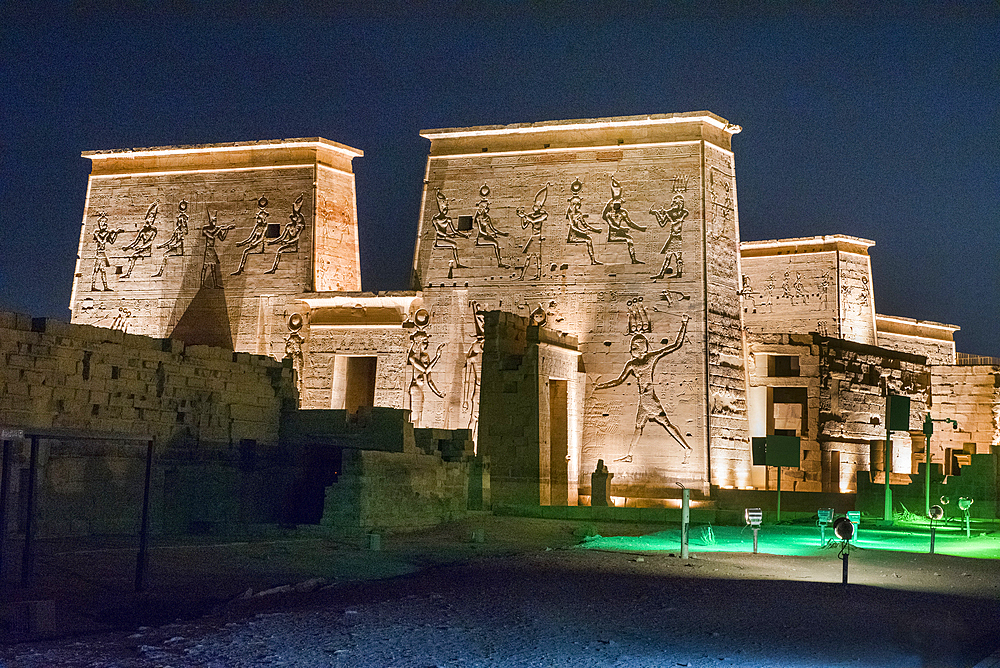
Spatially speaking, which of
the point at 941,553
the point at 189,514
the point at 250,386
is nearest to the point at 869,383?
the point at 941,553

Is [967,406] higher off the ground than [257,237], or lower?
lower

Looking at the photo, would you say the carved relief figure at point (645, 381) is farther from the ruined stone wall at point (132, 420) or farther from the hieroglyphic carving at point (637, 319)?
the ruined stone wall at point (132, 420)

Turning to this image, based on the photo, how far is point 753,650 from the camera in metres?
6.89

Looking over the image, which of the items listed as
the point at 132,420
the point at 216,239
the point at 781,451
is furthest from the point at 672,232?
the point at 132,420

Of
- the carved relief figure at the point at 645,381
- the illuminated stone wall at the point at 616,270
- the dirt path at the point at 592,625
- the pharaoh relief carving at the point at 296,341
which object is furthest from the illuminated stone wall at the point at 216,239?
the dirt path at the point at 592,625

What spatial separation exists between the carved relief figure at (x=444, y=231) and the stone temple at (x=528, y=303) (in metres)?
0.05

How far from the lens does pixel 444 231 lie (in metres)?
24.8

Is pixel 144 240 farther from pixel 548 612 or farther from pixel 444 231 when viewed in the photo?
pixel 548 612

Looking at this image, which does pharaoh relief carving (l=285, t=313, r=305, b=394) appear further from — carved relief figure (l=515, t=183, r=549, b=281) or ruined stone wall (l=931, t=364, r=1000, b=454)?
ruined stone wall (l=931, t=364, r=1000, b=454)

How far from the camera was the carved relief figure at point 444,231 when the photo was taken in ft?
80.9

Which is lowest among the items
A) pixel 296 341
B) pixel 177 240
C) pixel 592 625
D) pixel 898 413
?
pixel 592 625

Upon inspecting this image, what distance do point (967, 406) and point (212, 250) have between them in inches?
857

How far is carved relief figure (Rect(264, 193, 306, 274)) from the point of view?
25.8 m

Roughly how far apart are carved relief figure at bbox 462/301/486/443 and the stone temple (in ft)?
0.19
